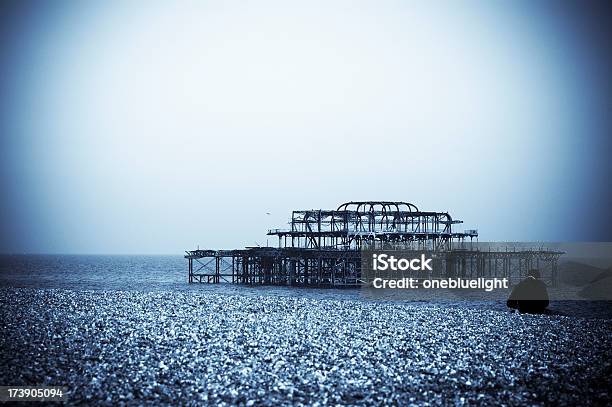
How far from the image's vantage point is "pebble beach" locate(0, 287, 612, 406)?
16625mm

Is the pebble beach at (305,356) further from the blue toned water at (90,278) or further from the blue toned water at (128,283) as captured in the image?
the blue toned water at (90,278)

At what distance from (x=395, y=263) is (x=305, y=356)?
33.0 meters

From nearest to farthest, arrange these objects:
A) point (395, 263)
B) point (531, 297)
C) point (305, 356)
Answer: point (305, 356) < point (531, 297) < point (395, 263)

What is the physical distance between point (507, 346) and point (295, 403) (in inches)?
398

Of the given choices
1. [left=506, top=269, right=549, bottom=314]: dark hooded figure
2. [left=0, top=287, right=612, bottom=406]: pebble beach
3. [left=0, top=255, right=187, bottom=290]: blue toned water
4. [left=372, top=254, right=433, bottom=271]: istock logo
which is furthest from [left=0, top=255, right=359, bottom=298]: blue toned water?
[left=0, top=287, right=612, bottom=406]: pebble beach

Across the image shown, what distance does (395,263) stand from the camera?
53000 millimetres

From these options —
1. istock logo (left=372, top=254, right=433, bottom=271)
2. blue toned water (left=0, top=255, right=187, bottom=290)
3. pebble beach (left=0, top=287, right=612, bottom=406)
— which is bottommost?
blue toned water (left=0, top=255, right=187, bottom=290)

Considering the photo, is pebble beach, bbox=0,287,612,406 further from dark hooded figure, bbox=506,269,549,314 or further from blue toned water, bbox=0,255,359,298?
blue toned water, bbox=0,255,359,298

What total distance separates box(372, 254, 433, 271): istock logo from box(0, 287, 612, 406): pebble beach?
19.6 meters

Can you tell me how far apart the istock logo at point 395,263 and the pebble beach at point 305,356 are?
19.6 m

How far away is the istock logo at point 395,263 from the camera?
52.4 metres

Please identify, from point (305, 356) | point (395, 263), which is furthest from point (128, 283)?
point (305, 356)

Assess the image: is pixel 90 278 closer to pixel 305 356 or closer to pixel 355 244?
pixel 355 244

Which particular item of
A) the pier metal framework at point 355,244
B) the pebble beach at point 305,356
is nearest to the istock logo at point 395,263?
the pier metal framework at point 355,244
